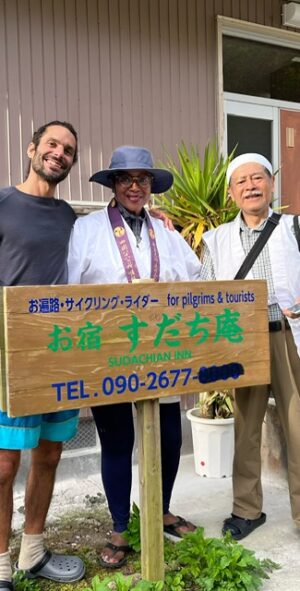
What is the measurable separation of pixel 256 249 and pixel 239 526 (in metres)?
1.44

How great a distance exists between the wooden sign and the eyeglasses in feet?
2.01

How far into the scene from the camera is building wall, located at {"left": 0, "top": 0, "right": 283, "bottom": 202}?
379cm

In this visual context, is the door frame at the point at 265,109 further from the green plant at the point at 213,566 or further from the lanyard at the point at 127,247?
the green plant at the point at 213,566

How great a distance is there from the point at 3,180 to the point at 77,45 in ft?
3.74

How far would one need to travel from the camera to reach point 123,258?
2.45 m

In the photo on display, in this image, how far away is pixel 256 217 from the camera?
2.85 m

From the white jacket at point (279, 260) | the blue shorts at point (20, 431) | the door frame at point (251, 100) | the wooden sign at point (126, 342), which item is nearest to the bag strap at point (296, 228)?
the white jacket at point (279, 260)

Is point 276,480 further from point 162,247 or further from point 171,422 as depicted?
point 162,247

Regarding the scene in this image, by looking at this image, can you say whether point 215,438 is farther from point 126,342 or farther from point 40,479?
point 126,342

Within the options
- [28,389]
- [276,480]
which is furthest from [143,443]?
[276,480]

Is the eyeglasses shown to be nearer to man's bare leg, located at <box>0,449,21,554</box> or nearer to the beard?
the beard

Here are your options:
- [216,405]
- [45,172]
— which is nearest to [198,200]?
[216,405]

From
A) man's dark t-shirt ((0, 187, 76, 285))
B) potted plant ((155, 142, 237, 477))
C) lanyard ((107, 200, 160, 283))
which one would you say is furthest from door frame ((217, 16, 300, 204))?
man's dark t-shirt ((0, 187, 76, 285))

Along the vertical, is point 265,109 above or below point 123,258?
above
